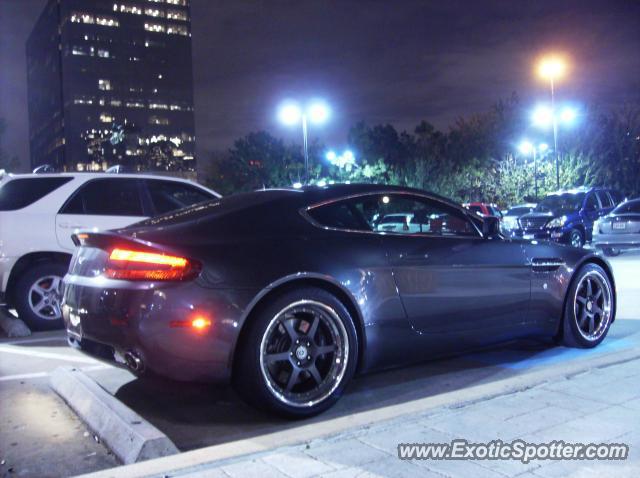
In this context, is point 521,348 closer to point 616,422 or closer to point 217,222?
point 616,422

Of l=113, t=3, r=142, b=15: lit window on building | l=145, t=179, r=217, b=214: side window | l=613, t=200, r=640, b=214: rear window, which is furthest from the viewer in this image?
l=113, t=3, r=142, b=15: lit window on building

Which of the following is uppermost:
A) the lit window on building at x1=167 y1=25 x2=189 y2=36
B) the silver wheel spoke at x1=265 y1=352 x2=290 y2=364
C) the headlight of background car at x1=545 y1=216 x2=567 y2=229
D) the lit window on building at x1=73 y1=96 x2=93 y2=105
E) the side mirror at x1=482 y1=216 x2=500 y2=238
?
the lit window on building at x1=167 y1=25 x2=189 y2=36

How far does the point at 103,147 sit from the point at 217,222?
490 ft

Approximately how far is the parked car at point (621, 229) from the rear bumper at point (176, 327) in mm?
12483

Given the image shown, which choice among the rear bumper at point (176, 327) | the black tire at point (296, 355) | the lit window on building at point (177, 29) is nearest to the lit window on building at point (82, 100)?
the lit window on building at point (177, 29)

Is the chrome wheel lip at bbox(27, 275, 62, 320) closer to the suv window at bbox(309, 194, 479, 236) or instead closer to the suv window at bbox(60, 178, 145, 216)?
the suv window at bbox(60, 178, 145, 216)

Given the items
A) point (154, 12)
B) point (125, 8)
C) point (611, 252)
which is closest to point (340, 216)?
point (611, 252)

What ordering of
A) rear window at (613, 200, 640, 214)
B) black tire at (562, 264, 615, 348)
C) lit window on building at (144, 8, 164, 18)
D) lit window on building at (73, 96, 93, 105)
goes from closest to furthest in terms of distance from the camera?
1. black tire at (562, 264, 615, 348)
2. rear window at (613, 200, 640, 214)
3. lit window on building at (73, 96, 93, 105)
4. lit window on building at (144, 8, 164, 18)

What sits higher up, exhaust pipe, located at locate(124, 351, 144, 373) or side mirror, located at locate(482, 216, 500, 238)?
side mirror, located at locate(482, 216, 500, 238)

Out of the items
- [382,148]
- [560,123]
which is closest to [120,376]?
[560,123]

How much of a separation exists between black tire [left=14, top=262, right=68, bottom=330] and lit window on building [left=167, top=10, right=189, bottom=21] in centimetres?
16668

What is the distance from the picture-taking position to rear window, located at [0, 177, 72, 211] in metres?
7.27

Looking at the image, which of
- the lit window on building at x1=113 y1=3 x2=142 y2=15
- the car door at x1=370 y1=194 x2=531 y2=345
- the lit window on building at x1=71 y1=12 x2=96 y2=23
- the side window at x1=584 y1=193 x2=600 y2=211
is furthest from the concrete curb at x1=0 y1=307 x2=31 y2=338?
the lit window on building at x1=113 y1=3 x2=142 y2=15

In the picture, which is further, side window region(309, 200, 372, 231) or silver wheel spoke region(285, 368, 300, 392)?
side window region(309, 200, 372, 231)
